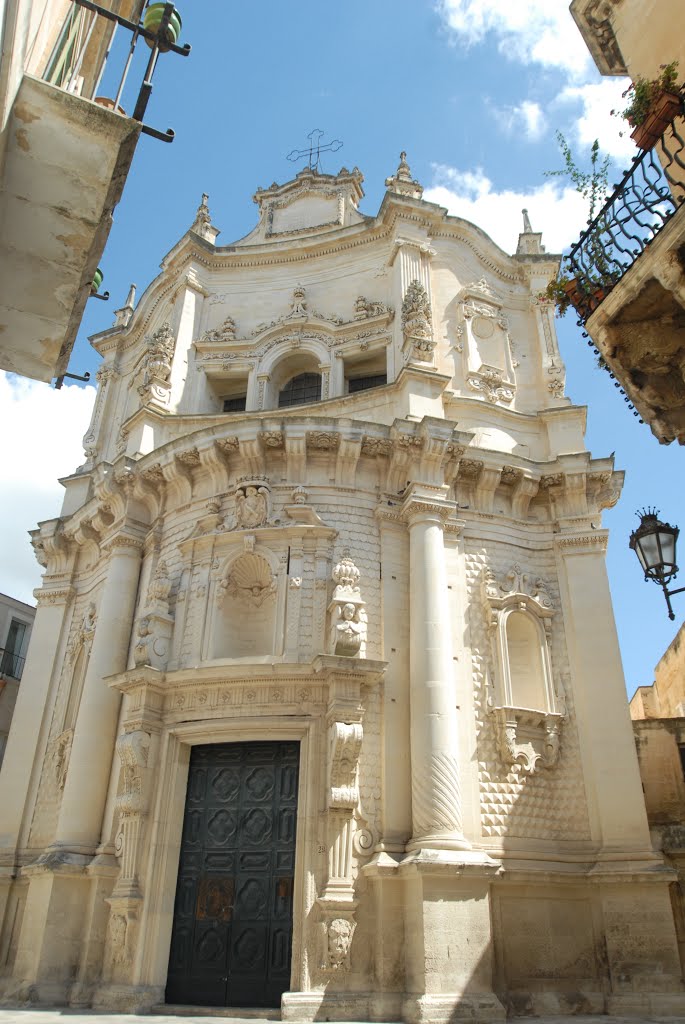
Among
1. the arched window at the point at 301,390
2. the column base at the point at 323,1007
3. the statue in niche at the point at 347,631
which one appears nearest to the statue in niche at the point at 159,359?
the arched window at the point at 301,390

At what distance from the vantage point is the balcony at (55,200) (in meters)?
5.22

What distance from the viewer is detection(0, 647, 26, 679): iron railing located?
2473cm

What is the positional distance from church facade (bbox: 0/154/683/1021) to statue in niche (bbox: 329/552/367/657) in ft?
0.20

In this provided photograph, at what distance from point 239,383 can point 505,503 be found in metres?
6.65

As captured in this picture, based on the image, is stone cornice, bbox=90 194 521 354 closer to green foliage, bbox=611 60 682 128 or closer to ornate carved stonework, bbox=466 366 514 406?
ornate carved stonework, bbox=466 366 514 406

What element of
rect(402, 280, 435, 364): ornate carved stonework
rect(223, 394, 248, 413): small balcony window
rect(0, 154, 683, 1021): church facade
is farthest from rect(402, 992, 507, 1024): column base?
rect(223, 394, 248, 413): small balcony window

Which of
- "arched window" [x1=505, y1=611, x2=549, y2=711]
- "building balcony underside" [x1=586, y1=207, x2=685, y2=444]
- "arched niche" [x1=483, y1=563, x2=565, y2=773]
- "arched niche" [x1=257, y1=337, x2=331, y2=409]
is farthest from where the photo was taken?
"arched niche" [x1=257, y1=337, x2=331, y2=409]

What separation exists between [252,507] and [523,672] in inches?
209

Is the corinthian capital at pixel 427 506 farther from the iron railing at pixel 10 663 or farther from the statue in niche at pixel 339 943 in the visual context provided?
the iron railing at pixel 10 663

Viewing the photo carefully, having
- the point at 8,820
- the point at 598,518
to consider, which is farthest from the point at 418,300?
the point at 8,820

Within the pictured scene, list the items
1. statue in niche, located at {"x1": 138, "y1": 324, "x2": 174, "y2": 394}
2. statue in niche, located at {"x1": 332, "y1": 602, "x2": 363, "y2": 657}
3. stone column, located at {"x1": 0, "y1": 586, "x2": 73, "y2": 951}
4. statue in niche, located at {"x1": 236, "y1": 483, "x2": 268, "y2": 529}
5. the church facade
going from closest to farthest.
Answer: the church facade < statue in niche, located at {"x1": 332, "y1": 602, "x2": 363, "y2": 657} < statue in niche, located at {"x1": 236, "y1": 483, "x2": 268, "y2": 529} < stone column, located at {"x1": 0, "y1": 586, "x2": 73, "y2": 951} < statue in niche, located at {"x1": 138, "y1": 324, "x2": 174, "y2": 394}

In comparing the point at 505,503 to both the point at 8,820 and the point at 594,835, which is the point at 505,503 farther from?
the point at 8,820

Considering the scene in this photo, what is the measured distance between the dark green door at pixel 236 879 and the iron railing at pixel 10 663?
14.4 meters

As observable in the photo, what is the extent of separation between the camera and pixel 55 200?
561 centimetres
